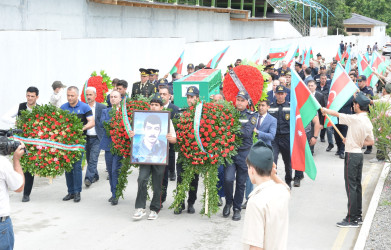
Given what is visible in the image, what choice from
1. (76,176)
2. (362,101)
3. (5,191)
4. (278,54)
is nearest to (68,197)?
(76,176)

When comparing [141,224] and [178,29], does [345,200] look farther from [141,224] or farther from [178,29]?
[178,29]

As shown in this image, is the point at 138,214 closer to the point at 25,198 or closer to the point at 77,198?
the point at 77,198

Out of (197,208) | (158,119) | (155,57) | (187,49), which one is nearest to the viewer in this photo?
(158,119)

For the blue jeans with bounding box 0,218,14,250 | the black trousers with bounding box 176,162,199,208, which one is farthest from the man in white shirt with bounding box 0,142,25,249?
the black trousers with bounding box 176,162,199,208

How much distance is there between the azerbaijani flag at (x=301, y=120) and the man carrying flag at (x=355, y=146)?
0.60 m

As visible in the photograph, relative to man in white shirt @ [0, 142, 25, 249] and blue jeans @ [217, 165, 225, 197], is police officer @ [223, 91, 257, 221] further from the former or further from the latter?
man in white shirt @ [0, 142, 25, 249]

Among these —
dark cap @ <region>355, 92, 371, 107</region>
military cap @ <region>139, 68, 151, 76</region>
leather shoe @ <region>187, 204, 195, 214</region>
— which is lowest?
leather shoe @ <region>187, 204, 195, 214</region>

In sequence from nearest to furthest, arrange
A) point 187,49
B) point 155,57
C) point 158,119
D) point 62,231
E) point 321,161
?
point 62,231, point 158,119, point 321,161, point 155,57, point 187,49

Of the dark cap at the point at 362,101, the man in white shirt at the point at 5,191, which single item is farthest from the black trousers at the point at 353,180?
the man in white shirt at the point at 5,191

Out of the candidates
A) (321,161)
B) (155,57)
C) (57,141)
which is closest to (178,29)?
(155,57)

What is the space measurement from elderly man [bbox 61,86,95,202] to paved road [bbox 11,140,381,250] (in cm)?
20

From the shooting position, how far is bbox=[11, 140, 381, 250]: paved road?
835 centimetres

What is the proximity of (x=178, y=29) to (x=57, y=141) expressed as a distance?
1896cm

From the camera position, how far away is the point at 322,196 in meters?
11.2
